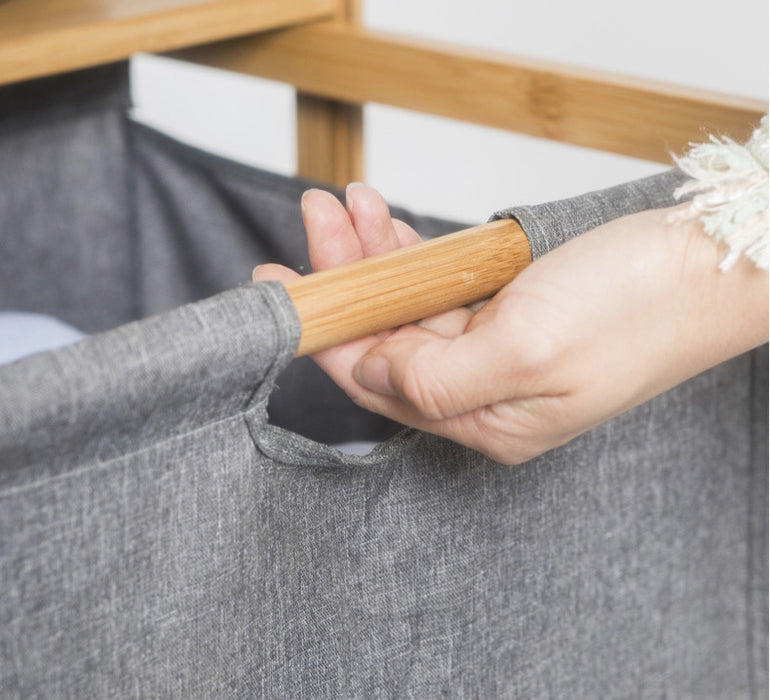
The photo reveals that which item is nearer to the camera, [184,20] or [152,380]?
[152,380]

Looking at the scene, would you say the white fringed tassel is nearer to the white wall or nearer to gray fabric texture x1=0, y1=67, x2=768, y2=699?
gray fabric texture x1=0, y1=67, x2=768, y2=699

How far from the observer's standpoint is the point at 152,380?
0.32 m

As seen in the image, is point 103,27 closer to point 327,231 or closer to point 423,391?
point 327,231

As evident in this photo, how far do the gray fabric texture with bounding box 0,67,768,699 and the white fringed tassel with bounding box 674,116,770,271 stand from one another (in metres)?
0.07

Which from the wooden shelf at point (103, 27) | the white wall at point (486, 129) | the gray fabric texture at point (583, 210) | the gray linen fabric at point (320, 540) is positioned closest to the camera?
the gray linen fabric at point (320, 540)

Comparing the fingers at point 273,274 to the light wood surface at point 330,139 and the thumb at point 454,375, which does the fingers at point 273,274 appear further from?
the light wood surface at point 330,139

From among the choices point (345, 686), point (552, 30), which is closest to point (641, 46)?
point (552, 30)

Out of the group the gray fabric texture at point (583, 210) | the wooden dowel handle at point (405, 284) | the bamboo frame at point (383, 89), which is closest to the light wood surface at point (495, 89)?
the bamboo frame at point (383, 89)

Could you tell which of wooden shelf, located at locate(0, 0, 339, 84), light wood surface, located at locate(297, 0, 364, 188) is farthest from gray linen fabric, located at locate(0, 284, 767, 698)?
light wood surface, located at locate(297, 0, 364, 188)

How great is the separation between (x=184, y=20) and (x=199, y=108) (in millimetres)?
680

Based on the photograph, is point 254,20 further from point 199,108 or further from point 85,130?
point 199,108

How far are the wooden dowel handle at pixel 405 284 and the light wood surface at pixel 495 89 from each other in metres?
0.27

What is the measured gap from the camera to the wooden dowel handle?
1.16 ft

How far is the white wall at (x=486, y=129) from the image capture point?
827 mm
